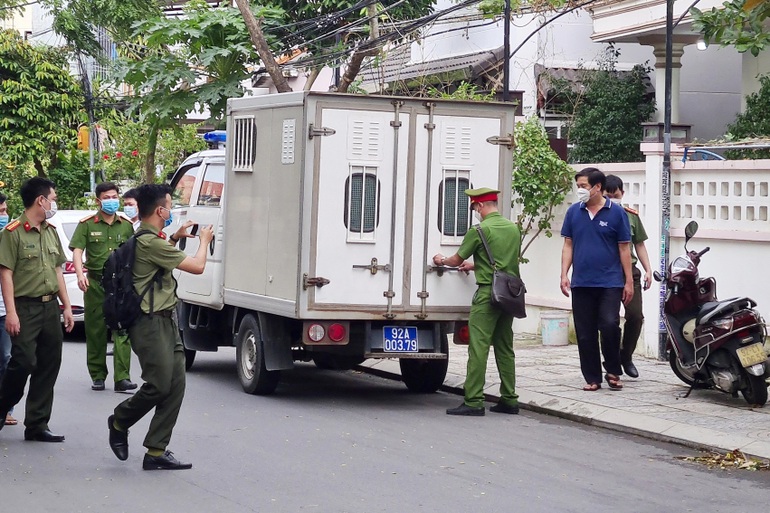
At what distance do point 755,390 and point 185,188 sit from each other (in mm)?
6350

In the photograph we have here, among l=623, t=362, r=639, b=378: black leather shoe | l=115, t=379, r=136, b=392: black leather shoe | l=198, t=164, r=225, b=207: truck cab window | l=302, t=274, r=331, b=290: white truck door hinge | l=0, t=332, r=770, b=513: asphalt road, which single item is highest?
l=198, t=164, r=225, b=207: truck cab window

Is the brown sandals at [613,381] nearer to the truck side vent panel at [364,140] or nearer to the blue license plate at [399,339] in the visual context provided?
the blue license plate at [399,339]

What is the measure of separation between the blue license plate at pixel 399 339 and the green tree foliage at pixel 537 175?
4741 millimetres

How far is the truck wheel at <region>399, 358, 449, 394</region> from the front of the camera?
11305 mm

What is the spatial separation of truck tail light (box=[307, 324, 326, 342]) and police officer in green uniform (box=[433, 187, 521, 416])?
117 cm

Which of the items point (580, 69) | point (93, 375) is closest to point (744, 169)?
point (93, 375)

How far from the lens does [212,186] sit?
1230cm

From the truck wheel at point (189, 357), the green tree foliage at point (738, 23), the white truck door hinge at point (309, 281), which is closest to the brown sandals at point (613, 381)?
the white truck door hinge at point (309, 281)

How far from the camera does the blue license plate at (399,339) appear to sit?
10234mm

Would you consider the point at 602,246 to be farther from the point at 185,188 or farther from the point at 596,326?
the point at 185,188

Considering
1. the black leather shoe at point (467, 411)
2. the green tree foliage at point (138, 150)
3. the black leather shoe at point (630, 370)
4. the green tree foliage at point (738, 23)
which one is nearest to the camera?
the green tree foliage at point (738, 23)

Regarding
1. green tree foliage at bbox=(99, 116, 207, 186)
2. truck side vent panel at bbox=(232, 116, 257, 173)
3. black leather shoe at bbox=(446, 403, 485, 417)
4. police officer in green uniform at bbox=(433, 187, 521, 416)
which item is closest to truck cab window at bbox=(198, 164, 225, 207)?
truck side vent panel at bbox=(232, 116, 257, 173)

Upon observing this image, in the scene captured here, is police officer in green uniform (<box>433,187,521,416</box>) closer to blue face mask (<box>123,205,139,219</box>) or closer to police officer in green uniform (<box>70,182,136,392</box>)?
police officer in green uniform (<box>70,182,136,392</box>)

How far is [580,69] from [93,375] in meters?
12.8
